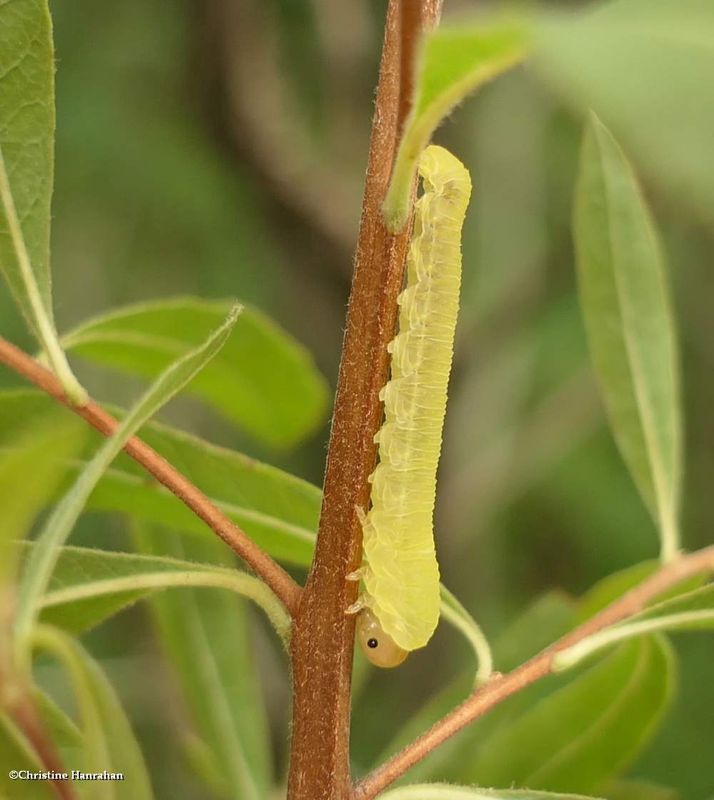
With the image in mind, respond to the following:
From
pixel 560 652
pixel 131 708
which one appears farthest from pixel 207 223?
pixel 560 652

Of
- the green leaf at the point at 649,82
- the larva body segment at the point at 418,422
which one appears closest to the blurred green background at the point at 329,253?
the larva body segment at the point at 418,422

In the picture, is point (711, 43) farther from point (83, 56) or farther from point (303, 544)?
point (83, 56)

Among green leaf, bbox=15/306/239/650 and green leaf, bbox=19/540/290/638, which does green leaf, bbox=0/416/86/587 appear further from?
green leaf, bbox=19/540/290/638

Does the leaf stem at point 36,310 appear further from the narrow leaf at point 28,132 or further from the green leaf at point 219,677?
the green leaf at point 219,677

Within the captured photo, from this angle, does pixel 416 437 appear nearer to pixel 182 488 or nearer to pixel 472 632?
pixel 472 632

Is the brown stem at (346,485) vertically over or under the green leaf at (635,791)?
over

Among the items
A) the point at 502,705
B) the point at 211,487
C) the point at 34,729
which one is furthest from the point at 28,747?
the point at 502,705

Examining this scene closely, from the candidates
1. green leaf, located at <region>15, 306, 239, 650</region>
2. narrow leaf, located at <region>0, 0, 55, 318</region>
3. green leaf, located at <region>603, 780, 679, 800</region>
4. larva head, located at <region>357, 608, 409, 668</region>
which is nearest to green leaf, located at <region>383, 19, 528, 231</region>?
green leaf, located at <region>15, 306, 239, 650</region>
